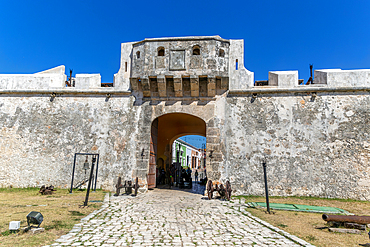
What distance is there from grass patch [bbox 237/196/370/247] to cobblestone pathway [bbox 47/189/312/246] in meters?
0.41

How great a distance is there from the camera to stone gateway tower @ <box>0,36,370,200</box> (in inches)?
371

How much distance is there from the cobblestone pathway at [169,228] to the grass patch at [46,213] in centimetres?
25

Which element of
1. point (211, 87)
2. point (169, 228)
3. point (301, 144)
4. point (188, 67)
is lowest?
point (169, 228)

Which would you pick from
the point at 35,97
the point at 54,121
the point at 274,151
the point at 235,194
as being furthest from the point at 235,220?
the point at 35,97

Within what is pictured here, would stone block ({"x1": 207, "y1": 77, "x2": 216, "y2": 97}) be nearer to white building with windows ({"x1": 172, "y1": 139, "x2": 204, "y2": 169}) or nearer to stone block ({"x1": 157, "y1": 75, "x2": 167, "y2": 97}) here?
stone block ({"x1": 157, "y1": 75, "x2": 167, "y2": 97})

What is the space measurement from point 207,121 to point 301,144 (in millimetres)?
3662

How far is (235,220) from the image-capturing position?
19.4 feet

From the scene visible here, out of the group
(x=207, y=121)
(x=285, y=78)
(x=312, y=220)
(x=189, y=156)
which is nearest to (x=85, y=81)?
(x=207, y=121)

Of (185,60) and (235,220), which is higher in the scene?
(185,60)

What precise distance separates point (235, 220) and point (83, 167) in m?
6.56

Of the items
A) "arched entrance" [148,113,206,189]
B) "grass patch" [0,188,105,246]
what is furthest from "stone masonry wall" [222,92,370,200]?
"grass patch" [0,188,105,246]

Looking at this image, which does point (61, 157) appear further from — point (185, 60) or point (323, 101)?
point (323, 101)

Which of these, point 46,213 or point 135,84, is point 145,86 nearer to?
point 135,84

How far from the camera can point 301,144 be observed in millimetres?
9578
